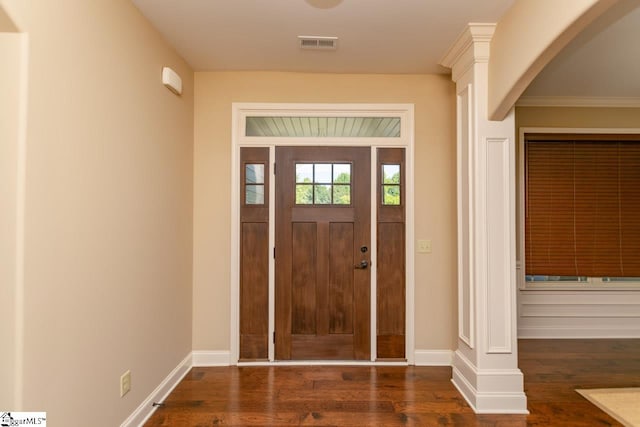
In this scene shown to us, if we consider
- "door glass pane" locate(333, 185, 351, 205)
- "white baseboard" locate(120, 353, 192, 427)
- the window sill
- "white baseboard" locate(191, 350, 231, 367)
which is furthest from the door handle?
the window sill

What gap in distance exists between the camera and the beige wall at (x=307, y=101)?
345 cm

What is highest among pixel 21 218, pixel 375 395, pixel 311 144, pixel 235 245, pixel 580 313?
pixel 311 144

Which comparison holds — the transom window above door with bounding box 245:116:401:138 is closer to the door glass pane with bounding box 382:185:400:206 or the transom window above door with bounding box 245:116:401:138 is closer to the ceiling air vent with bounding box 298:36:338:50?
the door glass pane with bounding box 382:185:400:206

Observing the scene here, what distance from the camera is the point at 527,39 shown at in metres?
2.22

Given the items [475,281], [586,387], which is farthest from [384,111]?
[586,387]

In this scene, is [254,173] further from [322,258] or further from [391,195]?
[391,195]

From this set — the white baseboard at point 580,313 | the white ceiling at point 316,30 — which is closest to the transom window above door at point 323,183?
the white ceiling at point 316,30

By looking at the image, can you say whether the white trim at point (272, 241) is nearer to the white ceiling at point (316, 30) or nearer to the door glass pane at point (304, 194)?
the door glass pane at point (304, 194)

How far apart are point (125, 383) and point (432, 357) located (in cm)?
250

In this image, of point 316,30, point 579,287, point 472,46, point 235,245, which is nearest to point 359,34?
point 316,30

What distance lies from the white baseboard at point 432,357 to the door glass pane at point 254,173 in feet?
7.05

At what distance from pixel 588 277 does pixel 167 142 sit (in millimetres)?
4617

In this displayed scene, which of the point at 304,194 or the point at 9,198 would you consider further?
the point at 304,194

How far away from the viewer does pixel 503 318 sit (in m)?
2.67
